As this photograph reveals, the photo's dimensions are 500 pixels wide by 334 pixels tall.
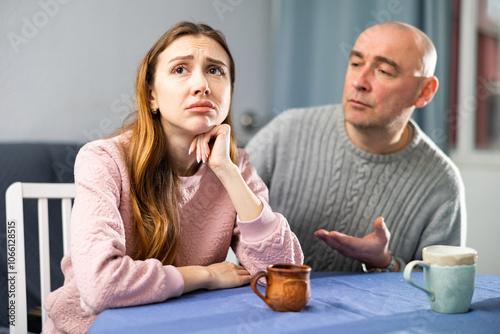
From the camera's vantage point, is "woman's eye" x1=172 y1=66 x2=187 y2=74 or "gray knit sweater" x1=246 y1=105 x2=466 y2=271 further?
"gray knit sweater" x1=246 y1=105 x2=466 y2=271

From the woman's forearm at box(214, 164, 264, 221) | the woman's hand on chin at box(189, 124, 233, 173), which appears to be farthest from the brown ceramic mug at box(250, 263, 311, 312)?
the woman's hand on chin at box(189, 124, 233, 173)

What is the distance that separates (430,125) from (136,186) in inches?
77.4

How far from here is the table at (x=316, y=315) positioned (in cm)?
92

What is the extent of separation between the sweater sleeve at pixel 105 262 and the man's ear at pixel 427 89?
1219mm

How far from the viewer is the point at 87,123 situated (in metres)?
2.36

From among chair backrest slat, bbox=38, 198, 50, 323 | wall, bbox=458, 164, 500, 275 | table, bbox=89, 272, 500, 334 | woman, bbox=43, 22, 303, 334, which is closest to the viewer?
table, bbox=89, 272, 500, 334

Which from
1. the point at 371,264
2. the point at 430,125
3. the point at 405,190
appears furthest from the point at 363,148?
the point at 430,125

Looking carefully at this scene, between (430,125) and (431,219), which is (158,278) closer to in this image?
(431,219)

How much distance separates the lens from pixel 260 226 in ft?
4.26

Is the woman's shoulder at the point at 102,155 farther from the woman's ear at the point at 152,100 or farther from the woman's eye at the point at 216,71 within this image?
the woman's eye at the point at 216,71

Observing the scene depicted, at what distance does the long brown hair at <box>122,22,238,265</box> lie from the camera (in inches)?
51.2

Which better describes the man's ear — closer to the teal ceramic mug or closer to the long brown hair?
the long brown hair

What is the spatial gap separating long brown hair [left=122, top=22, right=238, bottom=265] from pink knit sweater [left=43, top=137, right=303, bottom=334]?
31 millimetres

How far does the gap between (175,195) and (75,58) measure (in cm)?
118
